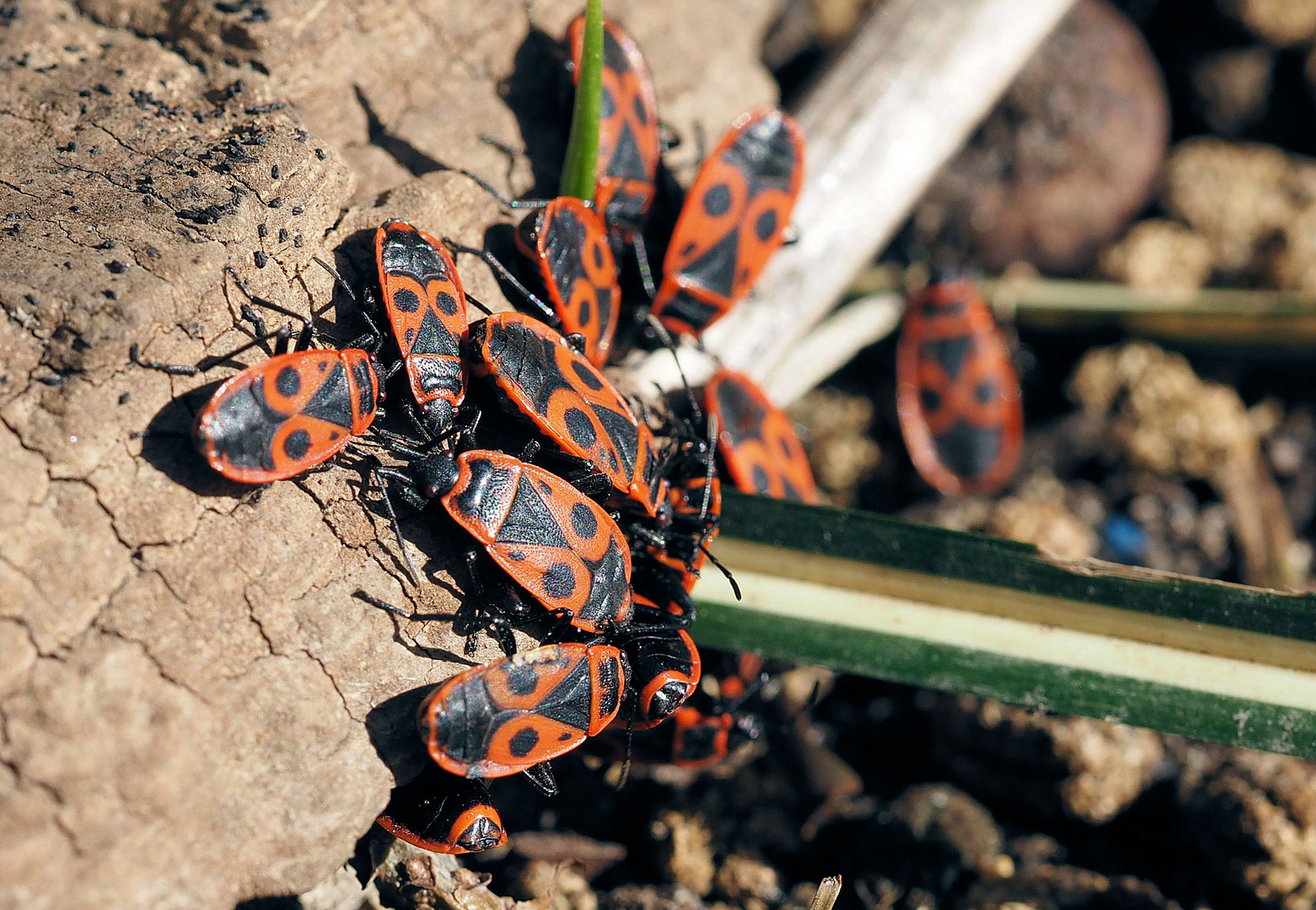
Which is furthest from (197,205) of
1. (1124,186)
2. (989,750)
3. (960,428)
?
(1124,186)

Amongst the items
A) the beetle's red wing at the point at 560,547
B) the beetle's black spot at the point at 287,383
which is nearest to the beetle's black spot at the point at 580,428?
the beetle's red wing at the point at 560,547

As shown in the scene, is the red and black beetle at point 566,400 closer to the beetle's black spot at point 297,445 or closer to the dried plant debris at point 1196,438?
the beetle's black spot at point 297,445

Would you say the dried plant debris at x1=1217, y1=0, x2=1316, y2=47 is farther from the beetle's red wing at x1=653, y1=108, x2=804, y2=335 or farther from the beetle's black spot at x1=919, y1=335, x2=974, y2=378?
the beetle's red wing at x1=653, y1=108, x2=804, y2=335

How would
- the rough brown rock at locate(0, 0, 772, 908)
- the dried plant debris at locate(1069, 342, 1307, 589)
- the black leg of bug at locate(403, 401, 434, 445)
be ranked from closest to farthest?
the rough brown rock at locate(0, 0, 772, 908)
the black leg of bug at locate(403, 401, 434, 445)
the dried plant debris at locate(1069, 342, 1307, 589)

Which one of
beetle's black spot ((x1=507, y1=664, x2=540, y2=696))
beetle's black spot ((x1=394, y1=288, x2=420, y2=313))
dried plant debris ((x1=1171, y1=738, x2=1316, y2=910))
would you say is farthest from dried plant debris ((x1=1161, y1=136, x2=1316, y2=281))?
beetle's black spot ((x1=507, y1=664, x2=540, y2=696))

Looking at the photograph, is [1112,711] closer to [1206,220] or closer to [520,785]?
[520,785]

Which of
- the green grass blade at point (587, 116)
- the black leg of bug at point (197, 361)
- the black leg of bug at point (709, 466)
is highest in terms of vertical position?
the green grass blade at point (587, 116)
